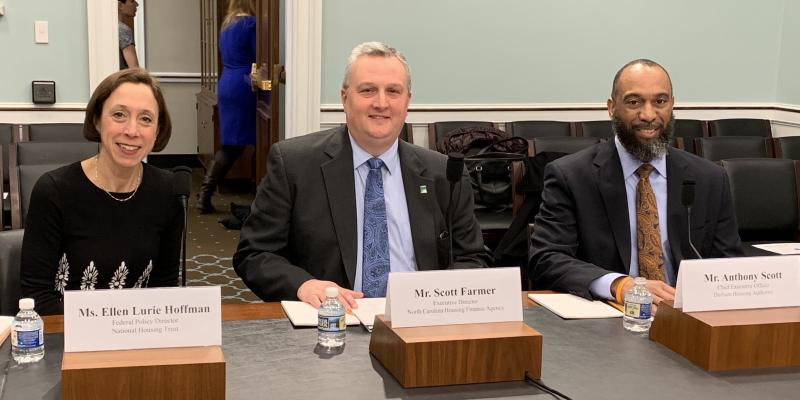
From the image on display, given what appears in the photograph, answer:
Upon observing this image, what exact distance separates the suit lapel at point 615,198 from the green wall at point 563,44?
2.94m

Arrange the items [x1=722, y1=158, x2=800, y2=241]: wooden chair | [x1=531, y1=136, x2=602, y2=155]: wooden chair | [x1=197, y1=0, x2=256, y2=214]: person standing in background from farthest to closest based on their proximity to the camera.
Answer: [x1=197, y1=0, x2=256, y2=214]: person standing in background, [x1=531, y1=136, x2=602, y2=155]: wooden chair, [x1=722, y1=158, x2=800, y2=241]: wooden chair

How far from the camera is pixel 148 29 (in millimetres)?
8859

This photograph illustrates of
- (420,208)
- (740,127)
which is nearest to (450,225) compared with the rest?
(420,208)

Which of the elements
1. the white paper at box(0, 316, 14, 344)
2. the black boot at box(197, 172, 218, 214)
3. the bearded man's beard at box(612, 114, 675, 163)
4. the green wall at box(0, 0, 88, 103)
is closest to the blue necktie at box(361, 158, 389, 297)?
the bearded man's beard at box(612, 114, 675, 163)

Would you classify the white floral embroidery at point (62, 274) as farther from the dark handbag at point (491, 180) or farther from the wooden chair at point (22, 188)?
the dark handbag at point (491, 180)

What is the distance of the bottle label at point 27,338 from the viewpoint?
1.64 m

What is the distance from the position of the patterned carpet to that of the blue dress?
630 millimetres

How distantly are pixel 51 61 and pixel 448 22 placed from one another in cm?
233

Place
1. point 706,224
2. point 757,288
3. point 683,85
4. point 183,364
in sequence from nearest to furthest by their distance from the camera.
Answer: point 183,364 < point 757,288 < point 706,224 < point 683,85

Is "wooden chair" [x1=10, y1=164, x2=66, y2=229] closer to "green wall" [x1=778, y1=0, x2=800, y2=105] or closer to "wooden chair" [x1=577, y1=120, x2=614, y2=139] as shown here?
"wooden chair" [x1=577, y1=120, x2=614, y2=139]

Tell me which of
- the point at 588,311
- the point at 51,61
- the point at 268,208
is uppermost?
the point at 51,61

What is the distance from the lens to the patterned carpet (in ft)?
15.8

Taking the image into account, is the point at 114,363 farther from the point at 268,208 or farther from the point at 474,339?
the point at 268,208

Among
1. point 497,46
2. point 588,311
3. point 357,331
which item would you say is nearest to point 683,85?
point 497,46
